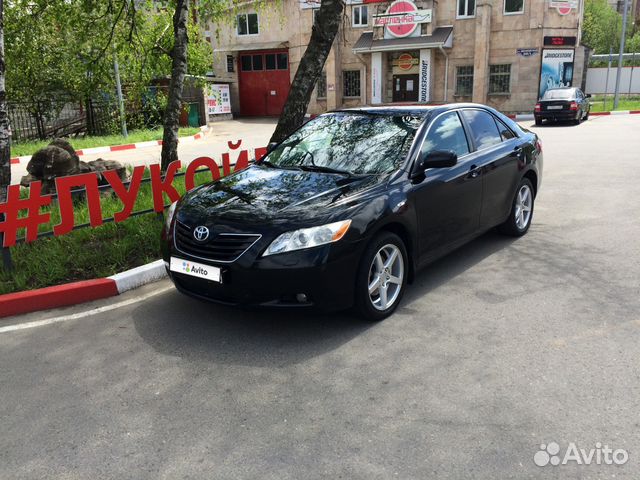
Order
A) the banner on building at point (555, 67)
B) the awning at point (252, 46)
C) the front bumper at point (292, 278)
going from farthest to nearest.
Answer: the awning at point (252, 46) < the banner on building at point (555, 67) < the front bumper at point (292, 278)

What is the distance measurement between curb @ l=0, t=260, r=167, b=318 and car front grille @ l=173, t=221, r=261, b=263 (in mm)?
1230

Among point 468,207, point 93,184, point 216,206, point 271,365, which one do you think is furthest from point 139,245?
point 468,207

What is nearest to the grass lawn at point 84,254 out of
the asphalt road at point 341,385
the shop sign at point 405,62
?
the asphalt road at point 341,385

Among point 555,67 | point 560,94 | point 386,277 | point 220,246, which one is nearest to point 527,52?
point 555,67

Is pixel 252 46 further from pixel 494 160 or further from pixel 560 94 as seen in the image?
pixel 494 160

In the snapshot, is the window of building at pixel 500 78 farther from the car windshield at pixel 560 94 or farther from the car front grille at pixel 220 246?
the car front grille at pixel 220 246

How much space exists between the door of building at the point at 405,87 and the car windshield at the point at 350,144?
28387mm

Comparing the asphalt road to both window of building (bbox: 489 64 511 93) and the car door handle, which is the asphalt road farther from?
window of building (bbox: 489 64 511 93)

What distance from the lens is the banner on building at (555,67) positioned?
29.6m

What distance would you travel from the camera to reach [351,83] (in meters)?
33.9

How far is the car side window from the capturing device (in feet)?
15.9

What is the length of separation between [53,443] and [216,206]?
76.6 inches

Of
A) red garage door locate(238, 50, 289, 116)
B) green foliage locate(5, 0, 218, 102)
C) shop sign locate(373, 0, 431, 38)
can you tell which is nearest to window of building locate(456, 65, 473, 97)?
shop sign locate(373, 0, 431, 38)

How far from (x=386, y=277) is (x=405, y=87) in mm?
30416
